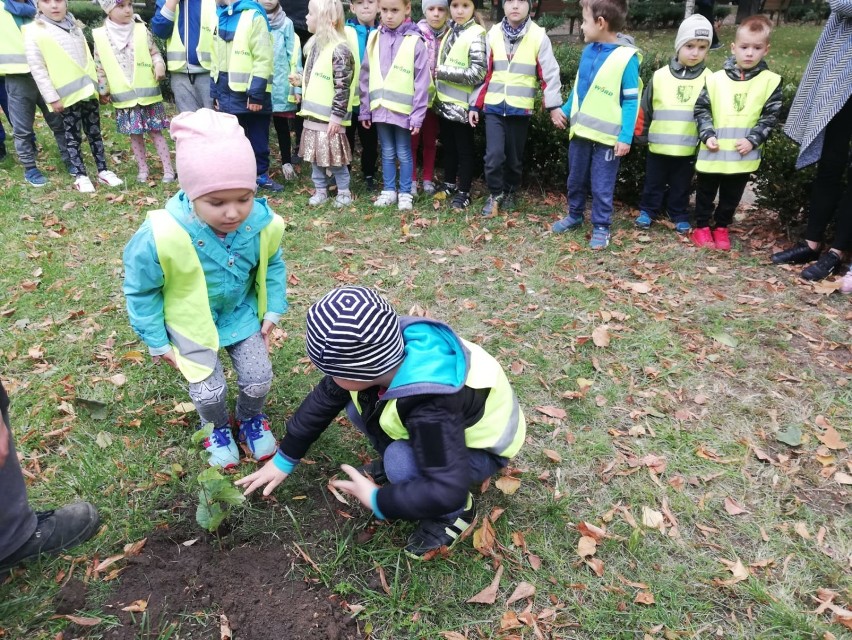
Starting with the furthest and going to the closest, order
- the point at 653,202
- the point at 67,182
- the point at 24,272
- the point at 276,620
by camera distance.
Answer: the point at 67,182, the point at 653,202, the point at 24,272, the point at 276,620

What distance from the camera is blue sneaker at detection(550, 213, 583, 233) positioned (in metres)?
5.44

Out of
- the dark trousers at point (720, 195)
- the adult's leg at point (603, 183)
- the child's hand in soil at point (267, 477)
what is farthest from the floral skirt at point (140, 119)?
the dark trousers at point (720, 195)

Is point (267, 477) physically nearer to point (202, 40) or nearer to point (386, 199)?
point (386, 199)

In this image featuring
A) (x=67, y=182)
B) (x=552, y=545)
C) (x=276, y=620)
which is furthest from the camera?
(x=67, y=182)

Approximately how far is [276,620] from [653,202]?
4828mm

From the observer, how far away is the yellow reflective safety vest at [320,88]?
582cm

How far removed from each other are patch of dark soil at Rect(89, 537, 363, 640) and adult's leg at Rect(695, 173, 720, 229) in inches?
177

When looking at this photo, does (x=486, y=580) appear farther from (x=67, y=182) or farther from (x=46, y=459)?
(x=67, y=182)

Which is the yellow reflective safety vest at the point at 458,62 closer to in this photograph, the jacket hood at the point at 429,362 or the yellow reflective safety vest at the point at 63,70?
the yellow reflective safety vest at the point at 63,70

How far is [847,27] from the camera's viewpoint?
163 inches

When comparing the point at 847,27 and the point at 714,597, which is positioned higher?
the point at 847,27

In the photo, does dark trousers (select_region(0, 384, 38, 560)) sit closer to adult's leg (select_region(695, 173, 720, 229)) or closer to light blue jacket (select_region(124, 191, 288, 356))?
light blue jacket (select_region(124, 191, 288, 356))

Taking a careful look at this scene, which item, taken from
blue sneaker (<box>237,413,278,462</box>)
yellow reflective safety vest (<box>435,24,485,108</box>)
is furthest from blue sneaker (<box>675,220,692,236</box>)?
blue sneaker (<box>237,413,278,462</box>)

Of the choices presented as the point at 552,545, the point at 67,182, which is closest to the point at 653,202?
the point at 552,545
